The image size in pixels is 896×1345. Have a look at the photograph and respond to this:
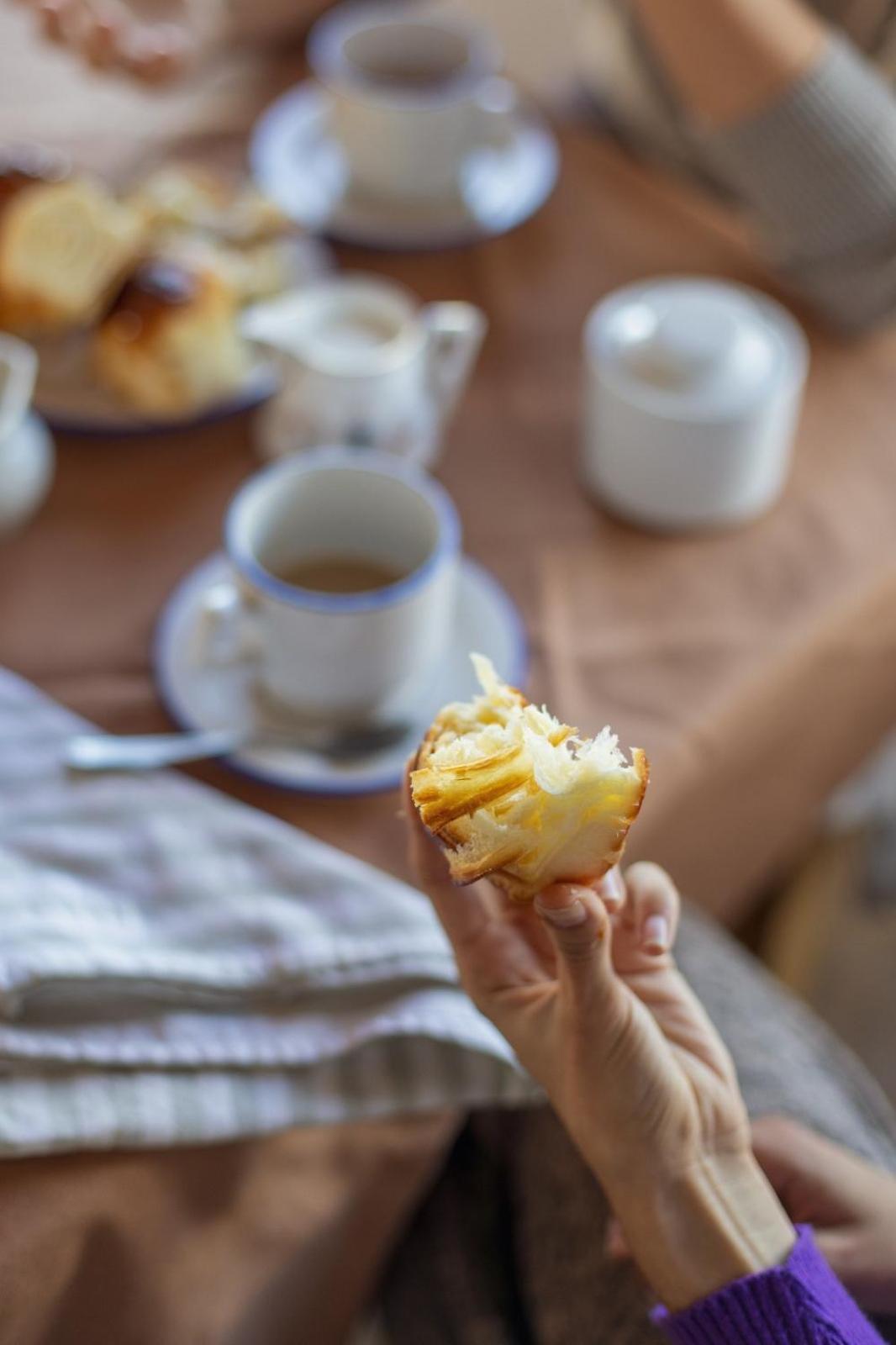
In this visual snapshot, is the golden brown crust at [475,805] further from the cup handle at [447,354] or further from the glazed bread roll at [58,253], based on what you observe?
the glazed bread roll at [58,253]

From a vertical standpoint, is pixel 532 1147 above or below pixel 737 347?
below

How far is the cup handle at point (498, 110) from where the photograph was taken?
1026 millimetres

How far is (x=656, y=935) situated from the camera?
477 mm

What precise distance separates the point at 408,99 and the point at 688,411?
0.41 meters

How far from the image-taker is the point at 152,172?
3.45 ft

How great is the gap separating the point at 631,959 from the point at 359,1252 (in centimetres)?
22

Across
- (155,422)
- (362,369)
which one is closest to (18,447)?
(155,422)

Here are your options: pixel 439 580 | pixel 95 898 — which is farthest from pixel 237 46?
pixel 95 898

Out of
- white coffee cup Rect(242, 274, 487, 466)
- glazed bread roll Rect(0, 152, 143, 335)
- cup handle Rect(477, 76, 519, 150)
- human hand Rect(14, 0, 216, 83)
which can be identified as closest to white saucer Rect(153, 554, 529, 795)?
white coffee cup Rect(242, 274, 487, 466)

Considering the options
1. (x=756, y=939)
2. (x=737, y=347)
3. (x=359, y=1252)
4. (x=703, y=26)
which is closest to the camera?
(x=359, y=1252)

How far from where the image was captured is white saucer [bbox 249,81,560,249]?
3.34 feet

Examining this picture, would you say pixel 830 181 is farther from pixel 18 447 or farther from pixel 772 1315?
pixel 772 1315

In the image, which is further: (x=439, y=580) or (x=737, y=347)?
(x=737, y=347)

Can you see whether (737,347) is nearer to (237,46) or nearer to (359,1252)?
(359,1252)
